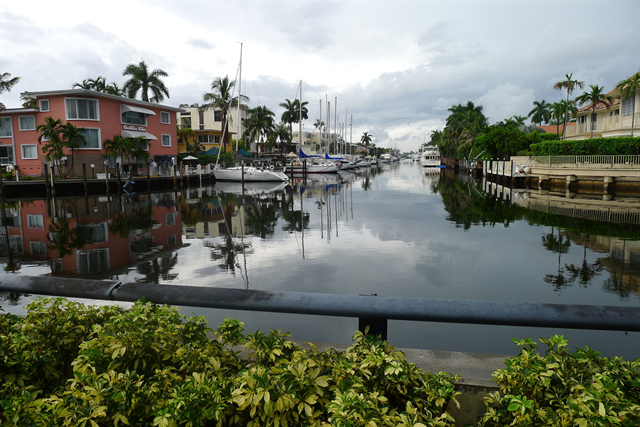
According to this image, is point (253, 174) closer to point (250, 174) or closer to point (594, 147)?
point (250, 174)

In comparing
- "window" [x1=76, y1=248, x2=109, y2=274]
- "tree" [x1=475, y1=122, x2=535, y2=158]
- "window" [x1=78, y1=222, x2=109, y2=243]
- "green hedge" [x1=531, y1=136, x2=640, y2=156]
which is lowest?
"window" [x1=76, y1=248, x2=109, y2=274]

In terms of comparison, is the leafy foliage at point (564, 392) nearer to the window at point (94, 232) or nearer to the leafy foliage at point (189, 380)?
the leafy foliage at point (189, 380)

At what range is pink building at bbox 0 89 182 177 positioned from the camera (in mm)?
38938

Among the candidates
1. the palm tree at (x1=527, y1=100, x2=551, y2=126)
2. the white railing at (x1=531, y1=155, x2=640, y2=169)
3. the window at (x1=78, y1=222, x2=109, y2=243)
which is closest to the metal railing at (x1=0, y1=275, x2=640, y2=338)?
the window at (x1=78, y1=222, x2=109, y2=243)

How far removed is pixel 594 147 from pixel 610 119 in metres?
14.1

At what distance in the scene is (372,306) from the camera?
2605mm

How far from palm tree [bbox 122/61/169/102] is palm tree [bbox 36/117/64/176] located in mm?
21292

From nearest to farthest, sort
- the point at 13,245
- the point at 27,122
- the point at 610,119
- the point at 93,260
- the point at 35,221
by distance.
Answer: the point at 93,260 → the point at 13,245 → the point at 35,221 → the point at 27,122 → the point at 610,119

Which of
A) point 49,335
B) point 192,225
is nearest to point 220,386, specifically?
point 49,335

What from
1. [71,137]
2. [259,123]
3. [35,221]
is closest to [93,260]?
[35,221]

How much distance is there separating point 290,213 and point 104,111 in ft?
87.6

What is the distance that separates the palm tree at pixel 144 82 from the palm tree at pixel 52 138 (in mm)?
21292

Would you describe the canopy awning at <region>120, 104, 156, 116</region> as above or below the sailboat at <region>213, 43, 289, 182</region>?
above

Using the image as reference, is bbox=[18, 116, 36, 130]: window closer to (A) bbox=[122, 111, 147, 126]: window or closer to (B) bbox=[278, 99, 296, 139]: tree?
(A) bbox=[122, 111, 147, 126]: window
